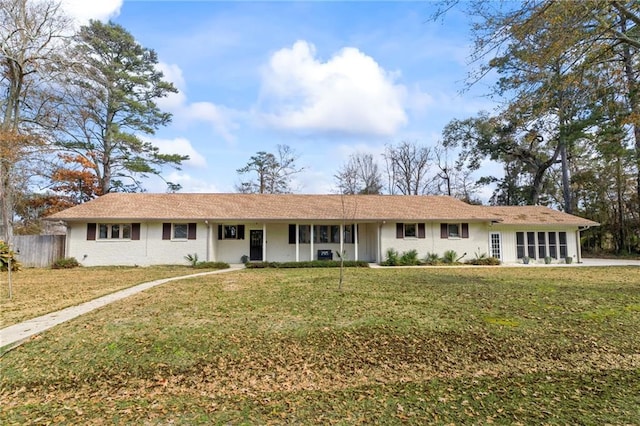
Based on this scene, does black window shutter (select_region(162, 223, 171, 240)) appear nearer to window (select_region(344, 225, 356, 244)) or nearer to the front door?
window (select_region(344, 225, 356, 244))

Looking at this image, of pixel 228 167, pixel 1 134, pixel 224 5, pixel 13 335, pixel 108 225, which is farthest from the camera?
pixel 228 167

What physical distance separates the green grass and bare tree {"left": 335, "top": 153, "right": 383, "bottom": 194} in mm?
27871

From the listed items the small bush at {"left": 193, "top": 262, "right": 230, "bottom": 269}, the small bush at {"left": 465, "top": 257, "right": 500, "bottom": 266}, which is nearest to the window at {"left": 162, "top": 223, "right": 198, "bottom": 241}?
the small bush at {"left": 193, "top": 262, "right": 230, "bottom": 269}

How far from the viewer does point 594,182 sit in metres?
28.2

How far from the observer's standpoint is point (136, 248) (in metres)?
17.8

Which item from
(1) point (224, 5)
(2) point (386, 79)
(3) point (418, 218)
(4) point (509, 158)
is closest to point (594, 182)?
(4) point (509, 158)

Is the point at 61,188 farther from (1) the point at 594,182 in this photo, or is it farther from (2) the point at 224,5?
(1) the point at 594,182

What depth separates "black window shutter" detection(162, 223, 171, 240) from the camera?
18047mm

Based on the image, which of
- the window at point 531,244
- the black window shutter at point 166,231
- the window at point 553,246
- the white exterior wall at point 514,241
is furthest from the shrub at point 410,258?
the black window shutter at point 166,231

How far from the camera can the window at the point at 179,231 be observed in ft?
59.3

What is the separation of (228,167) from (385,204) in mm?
19095

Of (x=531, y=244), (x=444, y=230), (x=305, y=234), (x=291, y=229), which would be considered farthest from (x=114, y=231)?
(x=531, y=244)

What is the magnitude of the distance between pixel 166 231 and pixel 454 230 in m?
16.1

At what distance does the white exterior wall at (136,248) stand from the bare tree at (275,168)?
17.0m
